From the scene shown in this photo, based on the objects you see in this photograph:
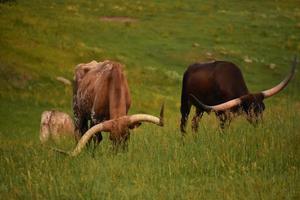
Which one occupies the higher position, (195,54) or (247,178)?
(247,178)

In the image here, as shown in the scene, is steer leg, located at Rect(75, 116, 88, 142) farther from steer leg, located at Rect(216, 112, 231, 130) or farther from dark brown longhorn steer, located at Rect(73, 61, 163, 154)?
steer leg, located at Rect(216, 112, 231, 130)

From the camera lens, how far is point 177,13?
45312 mm

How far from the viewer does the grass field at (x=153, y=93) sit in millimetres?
8641

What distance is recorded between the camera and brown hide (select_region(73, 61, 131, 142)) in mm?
12312

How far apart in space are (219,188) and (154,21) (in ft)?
111

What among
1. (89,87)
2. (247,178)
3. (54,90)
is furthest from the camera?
(54,90)

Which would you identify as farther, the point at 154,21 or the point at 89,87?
the point at 154,21

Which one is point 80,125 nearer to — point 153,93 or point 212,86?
point 212,86

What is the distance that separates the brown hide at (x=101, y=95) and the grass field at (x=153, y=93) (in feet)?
1.90

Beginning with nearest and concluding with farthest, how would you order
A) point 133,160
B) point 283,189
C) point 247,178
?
1. point 283,189
2. point 247,178
3. point 133,160

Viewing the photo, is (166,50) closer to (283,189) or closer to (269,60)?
(269,60)

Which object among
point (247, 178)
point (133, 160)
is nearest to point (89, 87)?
point (133, 160)

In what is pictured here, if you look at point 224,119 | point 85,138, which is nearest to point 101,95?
point 85,138

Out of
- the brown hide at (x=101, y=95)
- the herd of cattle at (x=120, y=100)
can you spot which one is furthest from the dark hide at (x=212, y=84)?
the brown hide at (x=101, y=95)
